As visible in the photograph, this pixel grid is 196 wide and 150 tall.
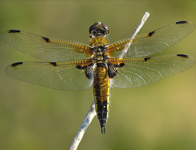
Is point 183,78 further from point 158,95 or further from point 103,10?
point 103,10

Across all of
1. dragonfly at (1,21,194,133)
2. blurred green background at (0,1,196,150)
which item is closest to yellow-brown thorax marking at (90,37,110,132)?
dragonfly at (1,21,194,133)

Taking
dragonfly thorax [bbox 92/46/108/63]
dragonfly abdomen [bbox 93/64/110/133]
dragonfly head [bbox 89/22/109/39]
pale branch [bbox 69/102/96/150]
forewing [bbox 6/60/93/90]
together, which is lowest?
pale branch [bbox 69/102/96/150]

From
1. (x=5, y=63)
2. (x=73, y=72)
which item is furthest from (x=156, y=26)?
(x=73, y=72)

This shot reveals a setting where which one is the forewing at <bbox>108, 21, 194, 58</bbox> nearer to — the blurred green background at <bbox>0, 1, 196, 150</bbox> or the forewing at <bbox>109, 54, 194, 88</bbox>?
the forewing at <bbox>109, 54, 194, 88</bbox>

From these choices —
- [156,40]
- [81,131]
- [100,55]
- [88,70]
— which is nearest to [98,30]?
[100,55]

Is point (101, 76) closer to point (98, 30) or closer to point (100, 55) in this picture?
point (100, 55)
